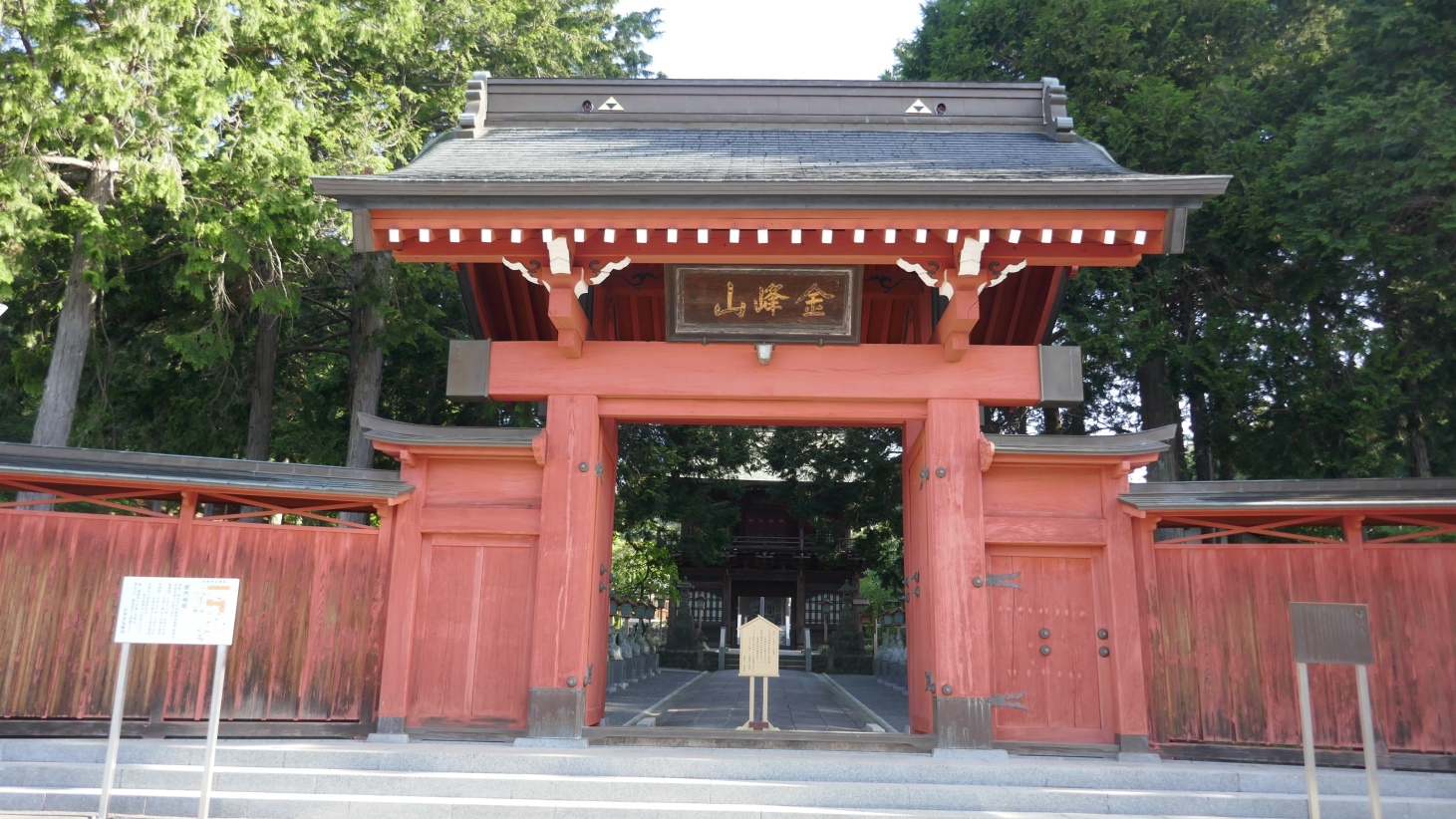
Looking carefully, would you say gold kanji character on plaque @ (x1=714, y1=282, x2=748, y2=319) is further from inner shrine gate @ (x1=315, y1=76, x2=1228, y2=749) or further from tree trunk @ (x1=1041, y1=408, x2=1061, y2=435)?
tree trunk @ (x1=1041, y1=408, x2=1061, y2=435)

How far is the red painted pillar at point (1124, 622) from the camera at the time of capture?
7.11 meters

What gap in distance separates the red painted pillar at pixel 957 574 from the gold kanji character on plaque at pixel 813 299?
4.02 ft

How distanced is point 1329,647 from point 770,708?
25.8 feet

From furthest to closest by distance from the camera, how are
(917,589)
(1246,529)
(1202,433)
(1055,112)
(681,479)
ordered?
(681,479), (1202,433), (1055,112), (917,589), (1246,529)

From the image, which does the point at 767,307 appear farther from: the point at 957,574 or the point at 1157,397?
the point at 1157,397

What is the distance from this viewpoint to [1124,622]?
7.32 m

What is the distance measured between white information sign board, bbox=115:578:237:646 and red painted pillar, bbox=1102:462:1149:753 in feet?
20.7

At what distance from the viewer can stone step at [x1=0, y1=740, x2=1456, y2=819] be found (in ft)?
18.5

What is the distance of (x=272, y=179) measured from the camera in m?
11.3

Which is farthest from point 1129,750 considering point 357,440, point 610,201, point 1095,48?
point 1095,48

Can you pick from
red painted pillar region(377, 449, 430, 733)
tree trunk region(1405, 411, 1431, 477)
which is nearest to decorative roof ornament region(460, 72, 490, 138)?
red painted pillar region(377, 449, 430, 733)

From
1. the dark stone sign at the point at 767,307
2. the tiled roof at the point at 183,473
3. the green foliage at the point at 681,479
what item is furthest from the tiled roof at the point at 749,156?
the green foliage at the point at 681,479

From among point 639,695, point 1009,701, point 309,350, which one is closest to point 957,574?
point 1009,701

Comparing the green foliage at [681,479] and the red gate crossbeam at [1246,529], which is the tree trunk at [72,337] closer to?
the green foliage at [681,479]
